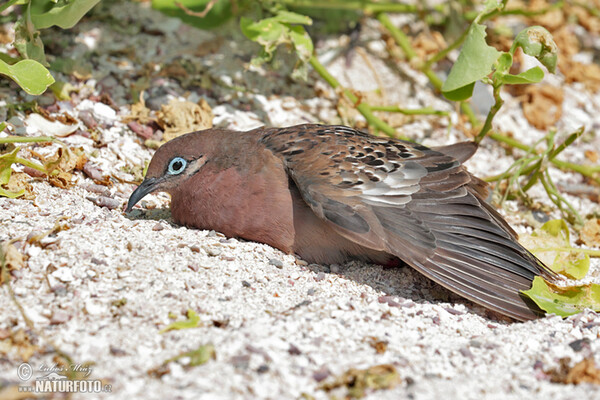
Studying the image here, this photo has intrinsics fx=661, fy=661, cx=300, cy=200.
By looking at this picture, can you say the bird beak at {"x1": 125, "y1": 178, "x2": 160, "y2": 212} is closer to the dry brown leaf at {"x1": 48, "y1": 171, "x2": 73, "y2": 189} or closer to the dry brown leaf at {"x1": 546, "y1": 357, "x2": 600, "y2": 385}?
the dry brown leaf at {"x1": 48, "y1": 171, "x2": 73, "y2": 189}

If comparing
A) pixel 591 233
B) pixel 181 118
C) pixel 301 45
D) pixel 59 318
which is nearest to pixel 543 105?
pixel 591 233

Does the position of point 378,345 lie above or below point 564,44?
below

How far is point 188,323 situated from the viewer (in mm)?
3070

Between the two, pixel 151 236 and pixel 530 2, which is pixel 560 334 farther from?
pixel 530 2

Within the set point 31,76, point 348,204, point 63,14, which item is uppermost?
point 63,14

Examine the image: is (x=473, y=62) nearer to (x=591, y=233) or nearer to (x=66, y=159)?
(x=591, y=233)

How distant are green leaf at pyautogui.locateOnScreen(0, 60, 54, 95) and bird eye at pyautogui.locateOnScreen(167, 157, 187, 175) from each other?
0.86 meters

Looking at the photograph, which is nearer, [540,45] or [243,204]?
[243,204]

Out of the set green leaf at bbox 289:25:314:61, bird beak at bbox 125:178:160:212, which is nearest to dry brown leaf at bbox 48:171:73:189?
bird beak at bbox 125:178:160:212

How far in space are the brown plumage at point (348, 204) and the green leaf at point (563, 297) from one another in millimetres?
69

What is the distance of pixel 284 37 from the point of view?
16.7 feet

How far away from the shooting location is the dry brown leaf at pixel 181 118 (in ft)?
17.0

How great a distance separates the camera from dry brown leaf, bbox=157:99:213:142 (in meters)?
5.18

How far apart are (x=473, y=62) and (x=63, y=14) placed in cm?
277
